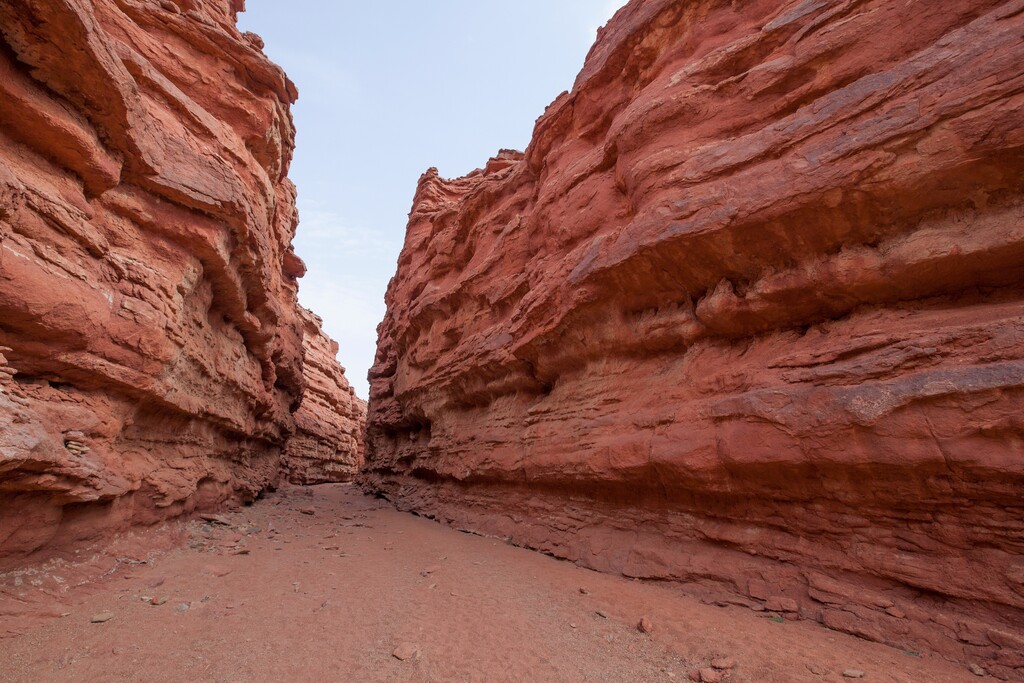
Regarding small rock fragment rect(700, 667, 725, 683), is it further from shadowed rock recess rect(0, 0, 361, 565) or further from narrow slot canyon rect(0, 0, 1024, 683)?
shadowed rock recess rect(0, 0, 361, 565)

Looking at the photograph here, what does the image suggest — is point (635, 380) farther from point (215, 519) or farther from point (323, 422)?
point (323, 422)

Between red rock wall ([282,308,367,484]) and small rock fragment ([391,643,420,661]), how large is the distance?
23534 mm

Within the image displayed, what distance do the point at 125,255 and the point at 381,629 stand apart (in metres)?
7.16

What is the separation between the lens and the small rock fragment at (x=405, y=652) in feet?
14.1

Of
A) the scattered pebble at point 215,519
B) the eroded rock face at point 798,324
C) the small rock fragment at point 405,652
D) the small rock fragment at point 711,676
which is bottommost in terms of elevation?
the small rock fragment at point 405,652

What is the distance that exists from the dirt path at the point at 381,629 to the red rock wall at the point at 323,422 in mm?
20496

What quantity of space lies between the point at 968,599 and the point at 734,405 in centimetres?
280

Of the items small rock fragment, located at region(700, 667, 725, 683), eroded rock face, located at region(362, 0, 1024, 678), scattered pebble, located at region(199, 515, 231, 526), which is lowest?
small rock fragment, located at region(700, 667, 725, 683)

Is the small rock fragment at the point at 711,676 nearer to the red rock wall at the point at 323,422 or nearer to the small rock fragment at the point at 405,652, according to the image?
the small rock fragment at the point at 405,652

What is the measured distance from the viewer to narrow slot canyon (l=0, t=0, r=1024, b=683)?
4.33 m

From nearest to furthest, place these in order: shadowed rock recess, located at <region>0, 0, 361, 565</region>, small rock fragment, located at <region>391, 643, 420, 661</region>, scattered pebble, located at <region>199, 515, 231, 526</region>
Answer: small rock fragment, located at <region>391, 643, 420, 661</region> → shadowed rock recess, located at <region>0, 0, 361, 565</region> → scattered pebble, located at <region>199, 515, 231, 526</region>

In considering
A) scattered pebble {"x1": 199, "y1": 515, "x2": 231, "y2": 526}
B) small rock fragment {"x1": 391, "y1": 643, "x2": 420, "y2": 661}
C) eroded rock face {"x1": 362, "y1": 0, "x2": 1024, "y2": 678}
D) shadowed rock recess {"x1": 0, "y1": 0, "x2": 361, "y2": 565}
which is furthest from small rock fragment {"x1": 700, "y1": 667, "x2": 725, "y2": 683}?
scattered pebble {"x1": 199, "y1": 515, "x2": 231, "y2": 526}

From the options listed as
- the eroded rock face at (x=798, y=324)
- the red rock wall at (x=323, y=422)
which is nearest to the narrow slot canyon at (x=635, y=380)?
the eroded rock face at (x=798, y=324)

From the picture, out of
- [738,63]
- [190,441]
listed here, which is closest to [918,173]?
[738,63]
